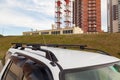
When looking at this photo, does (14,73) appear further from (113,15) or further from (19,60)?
(113,15)

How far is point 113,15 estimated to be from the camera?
164 m

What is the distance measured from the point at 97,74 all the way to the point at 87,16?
583ft

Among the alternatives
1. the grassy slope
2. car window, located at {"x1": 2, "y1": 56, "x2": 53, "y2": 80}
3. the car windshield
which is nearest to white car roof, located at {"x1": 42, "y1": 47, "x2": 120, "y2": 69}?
the car windshield

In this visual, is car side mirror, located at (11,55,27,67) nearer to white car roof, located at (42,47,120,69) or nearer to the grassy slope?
white car roof, located at (42,47,120,69)

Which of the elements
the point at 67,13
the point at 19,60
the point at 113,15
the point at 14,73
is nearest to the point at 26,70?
the point at 19,60

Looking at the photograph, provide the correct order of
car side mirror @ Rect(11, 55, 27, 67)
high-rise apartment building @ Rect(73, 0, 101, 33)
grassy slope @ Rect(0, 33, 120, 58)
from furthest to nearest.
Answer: high-rise apartment building @ Rect(73, 0, 101, 33) < grassy slope @ Rect(0, 33, 120, 58) < car side mirror @ Rect(11, 55, 27, 67)

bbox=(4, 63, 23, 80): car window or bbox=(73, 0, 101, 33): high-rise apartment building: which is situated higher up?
bbox=(73, 0, 101, 33): high-rise apartment building

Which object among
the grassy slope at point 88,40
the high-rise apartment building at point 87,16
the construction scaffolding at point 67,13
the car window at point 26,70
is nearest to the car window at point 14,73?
the car window at point 26,70

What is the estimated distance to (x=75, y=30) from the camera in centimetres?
10262

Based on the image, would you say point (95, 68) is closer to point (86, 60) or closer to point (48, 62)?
point (86, 60)

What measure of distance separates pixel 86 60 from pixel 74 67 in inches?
11.5

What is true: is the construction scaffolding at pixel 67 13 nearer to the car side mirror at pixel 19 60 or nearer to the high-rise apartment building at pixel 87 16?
the high-rise apartment building at pixel 87 16

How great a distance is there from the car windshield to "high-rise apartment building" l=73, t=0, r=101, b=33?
16912 cm

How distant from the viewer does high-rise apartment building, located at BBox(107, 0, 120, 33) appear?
509 ft
